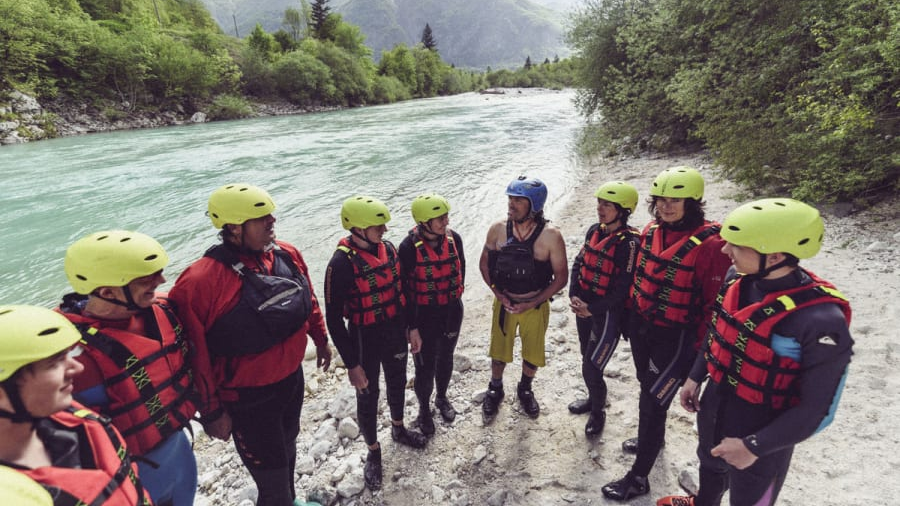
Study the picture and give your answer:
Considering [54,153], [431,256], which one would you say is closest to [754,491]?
[431,256]

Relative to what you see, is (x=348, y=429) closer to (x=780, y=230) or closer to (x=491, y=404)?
(x=491, y=404)

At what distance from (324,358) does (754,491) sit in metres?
2.92

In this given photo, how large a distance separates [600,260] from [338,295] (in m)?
2.13

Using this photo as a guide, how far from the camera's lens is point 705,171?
11.2m

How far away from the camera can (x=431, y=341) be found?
11.8ft

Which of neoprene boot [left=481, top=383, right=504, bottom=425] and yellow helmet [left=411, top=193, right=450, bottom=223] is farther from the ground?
yellow helmet [left=411, top=193, right=450, bottom=223]

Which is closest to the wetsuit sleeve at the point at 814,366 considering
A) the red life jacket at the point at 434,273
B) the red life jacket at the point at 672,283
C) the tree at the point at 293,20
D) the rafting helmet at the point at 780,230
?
the rafting helmet at the point at 780,230

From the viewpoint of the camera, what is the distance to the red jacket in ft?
7.16

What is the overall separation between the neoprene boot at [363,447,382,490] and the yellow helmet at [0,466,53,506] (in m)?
2.55

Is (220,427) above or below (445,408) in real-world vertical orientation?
above

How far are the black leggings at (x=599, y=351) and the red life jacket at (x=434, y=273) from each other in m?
1.23

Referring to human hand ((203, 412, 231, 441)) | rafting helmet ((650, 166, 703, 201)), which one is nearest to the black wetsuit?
Result: rafting helmet ((650, 166, 703, 201))

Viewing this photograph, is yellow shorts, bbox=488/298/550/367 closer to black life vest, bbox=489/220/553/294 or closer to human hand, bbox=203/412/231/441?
black life vest, bbox=489/220/553/294

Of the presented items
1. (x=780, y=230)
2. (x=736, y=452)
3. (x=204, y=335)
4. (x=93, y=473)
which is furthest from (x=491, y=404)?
(x=93, y=473)
